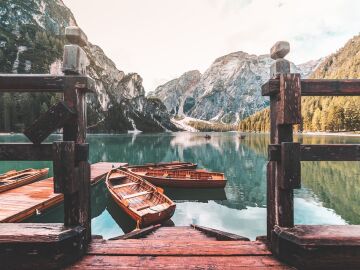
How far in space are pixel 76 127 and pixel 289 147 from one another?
3626 millimetres

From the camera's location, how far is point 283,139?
4082mm

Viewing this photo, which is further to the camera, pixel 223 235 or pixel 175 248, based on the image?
pixel 223 235

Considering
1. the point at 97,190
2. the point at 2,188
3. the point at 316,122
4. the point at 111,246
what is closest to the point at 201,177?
the point at 97,190

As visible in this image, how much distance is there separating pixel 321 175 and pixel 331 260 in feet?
106

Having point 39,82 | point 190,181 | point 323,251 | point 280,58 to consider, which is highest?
point 280,58

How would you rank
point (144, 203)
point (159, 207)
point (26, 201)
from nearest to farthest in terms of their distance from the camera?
point (159, 207), point (144, 203), point (26, 201)

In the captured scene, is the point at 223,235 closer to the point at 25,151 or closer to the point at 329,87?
the point at 329,87

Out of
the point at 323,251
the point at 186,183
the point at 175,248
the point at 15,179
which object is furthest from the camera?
the point at 186,183

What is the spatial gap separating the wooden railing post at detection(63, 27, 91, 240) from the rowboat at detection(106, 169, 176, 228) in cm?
807

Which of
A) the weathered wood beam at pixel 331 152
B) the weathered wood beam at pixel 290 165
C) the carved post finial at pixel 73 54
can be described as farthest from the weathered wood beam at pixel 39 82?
the weathered wood beam at pixel 331 152

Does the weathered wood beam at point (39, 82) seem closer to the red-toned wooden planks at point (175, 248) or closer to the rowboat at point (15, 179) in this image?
the red-toned wooden planks at point (175, 248)

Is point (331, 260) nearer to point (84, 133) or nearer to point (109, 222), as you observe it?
point (84, 133)

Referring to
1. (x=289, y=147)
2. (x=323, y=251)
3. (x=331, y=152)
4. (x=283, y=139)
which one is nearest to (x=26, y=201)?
(x=283, y=139)

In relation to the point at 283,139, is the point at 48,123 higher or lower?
higher
